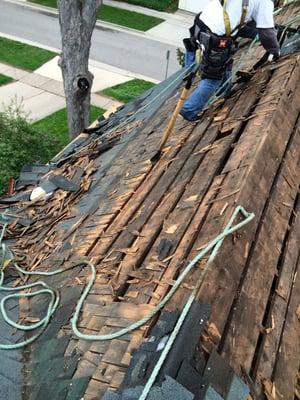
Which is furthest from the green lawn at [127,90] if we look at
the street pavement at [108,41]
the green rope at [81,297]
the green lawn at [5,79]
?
the green rope at [81,297]

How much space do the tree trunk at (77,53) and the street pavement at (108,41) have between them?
29.2 feet

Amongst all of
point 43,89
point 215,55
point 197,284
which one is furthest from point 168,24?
point 197,284

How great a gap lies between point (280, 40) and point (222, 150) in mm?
2572

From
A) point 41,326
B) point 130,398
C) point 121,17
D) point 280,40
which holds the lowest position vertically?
point 121,17

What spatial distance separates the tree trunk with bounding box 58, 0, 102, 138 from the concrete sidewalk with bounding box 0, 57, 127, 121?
4.70 metres

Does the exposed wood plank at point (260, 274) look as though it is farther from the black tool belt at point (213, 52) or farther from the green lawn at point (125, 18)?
the green lawn at point (125, 18)

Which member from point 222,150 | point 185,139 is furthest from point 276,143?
point 185,139

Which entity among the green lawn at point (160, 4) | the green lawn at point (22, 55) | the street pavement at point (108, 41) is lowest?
the green lawn at point (22, 55)

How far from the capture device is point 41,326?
389 cm

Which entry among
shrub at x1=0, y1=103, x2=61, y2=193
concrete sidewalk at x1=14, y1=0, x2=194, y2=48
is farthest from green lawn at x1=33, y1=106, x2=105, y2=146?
concrete sidewalk at x1=14, y1=0, x2=194, y2=48

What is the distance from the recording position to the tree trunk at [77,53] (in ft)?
30.0

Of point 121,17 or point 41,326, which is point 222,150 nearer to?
point 41,326

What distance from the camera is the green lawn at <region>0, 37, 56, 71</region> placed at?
750 inches

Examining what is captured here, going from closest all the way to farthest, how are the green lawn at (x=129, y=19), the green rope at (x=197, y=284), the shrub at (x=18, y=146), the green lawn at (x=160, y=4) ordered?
the green rope at (x=197, y=284)
the shrub at (x=18, y=146)
the green lawn at (x=129, y=19)
the green lawn at (x=160, y=4)
